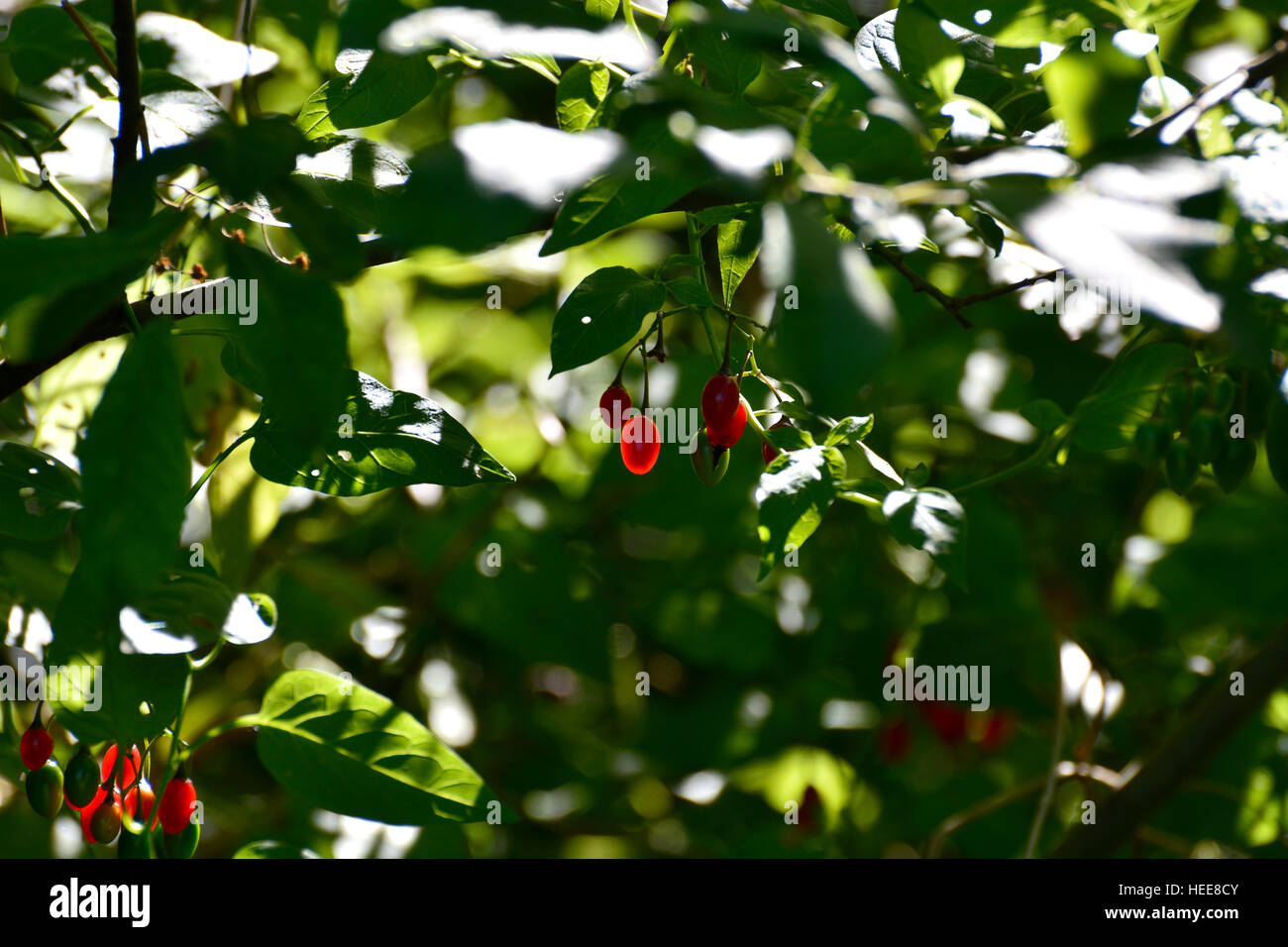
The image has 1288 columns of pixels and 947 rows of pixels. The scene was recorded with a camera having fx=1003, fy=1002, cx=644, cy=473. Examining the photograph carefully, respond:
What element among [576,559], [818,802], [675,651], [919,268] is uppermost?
[919,268]

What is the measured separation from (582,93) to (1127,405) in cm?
39

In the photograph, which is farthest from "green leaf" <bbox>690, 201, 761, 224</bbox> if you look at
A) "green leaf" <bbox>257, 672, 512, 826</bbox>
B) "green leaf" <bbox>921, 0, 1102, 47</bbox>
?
"green leaf" <bbox>257, 672, 512, 826</bbox>

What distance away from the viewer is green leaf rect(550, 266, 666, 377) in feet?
1.63

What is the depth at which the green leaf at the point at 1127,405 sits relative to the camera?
0.63 meters

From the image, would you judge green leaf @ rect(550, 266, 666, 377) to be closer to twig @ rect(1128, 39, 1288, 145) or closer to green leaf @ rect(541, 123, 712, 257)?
green leaf @ rect(541, 123, 712, 257)

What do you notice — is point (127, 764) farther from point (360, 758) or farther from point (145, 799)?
point (360, 758)

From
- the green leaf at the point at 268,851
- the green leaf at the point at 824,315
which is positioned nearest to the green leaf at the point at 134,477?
the green leaf at the point at 824,315

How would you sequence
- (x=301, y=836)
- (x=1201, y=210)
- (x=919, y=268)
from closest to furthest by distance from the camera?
(x=1201, y=210) → (x=919, y=268) → (x=301, y=836)

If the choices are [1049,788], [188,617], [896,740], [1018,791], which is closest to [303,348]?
[188,617]

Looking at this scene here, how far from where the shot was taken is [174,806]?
0.65m

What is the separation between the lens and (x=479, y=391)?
1.41 metres

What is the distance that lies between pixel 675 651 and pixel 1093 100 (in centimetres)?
101

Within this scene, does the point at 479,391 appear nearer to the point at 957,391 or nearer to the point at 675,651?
the point at 675,651
